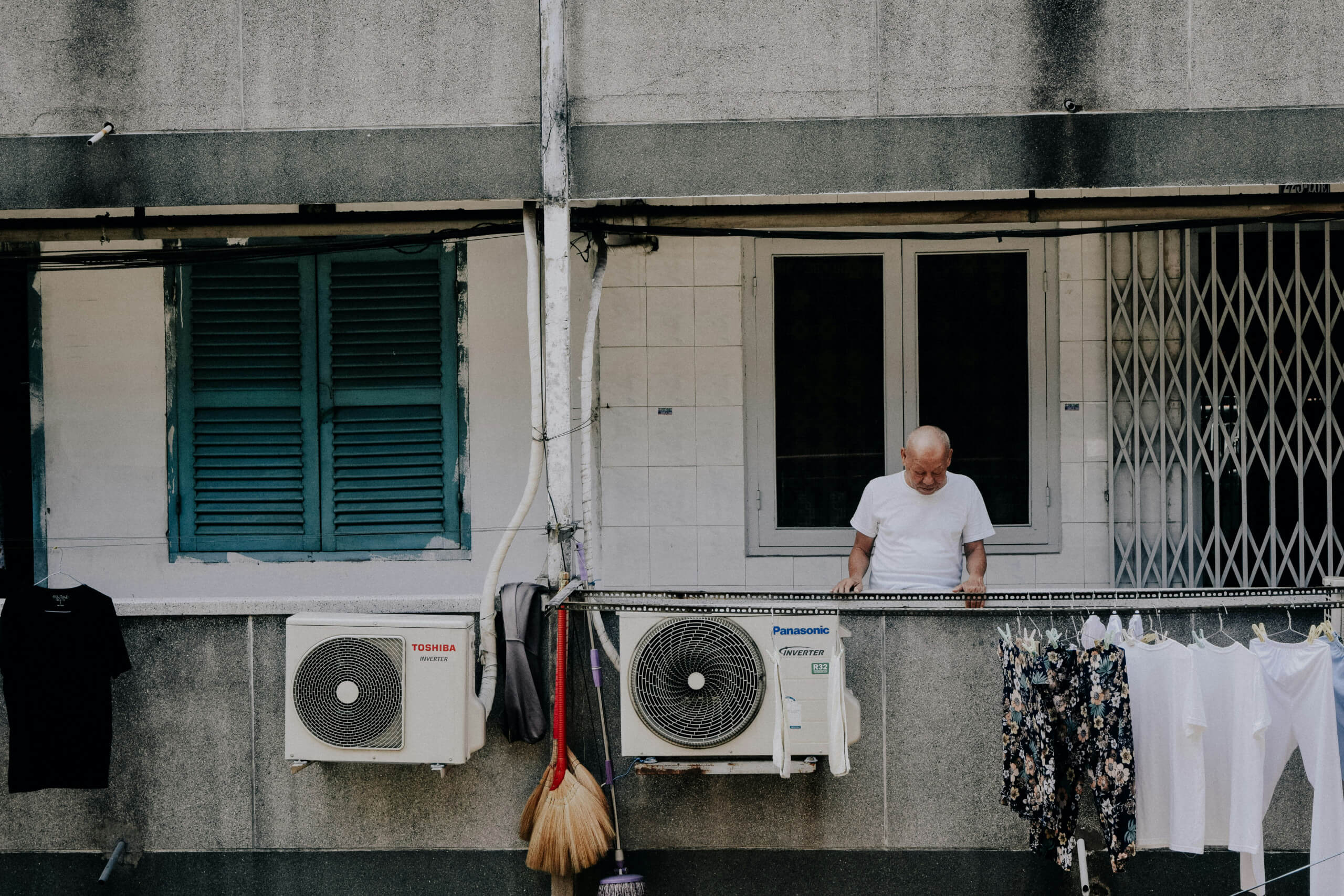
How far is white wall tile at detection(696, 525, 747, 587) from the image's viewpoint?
694cm

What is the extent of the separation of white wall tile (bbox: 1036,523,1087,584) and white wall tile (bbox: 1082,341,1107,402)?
2.43 feet

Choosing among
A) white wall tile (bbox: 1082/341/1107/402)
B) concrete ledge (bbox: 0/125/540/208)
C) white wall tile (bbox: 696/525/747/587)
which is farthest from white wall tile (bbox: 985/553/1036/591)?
concrete ledge (bbox: 0/125/540/208)

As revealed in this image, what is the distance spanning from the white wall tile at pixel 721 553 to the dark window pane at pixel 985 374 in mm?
1311

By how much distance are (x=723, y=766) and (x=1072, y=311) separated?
3.52 meters

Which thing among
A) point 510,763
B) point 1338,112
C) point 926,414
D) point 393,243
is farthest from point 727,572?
point 1338,112

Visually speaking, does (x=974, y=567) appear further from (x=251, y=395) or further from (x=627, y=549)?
(x=251, y=395)

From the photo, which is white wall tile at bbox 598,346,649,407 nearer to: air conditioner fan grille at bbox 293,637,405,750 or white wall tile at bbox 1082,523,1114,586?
air conditioner fan grille at bbox 293,637,405,750

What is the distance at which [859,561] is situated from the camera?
19.1 ft

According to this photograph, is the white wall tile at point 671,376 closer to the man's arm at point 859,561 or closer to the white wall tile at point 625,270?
the white wall tile at point 625,270

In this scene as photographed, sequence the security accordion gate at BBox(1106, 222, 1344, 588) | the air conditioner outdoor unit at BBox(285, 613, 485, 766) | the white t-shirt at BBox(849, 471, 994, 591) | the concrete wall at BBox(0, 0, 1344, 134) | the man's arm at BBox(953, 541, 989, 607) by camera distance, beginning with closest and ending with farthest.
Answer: the air conditioner outdoor unit at BBox(285, 613, 485, 766) → the concrete wall at BBox(0, 0, 1344, 134) → the man's arm at BBox(953, 541, 989, 607) → the white t-shirt at BBox(849, 471, 994, 591) → the security accordion gate at BBox(1106, 222, 1344, 588)

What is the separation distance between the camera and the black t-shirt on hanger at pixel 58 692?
5156 mm

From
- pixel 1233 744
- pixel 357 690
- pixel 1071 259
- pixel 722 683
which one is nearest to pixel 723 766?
pixel 722 683

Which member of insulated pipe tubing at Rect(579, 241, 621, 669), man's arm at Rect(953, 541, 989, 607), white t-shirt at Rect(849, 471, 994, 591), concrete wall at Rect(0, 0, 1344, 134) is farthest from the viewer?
white t-shirt at Rect(849, 471, 994, 591)

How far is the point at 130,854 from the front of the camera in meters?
5.42
